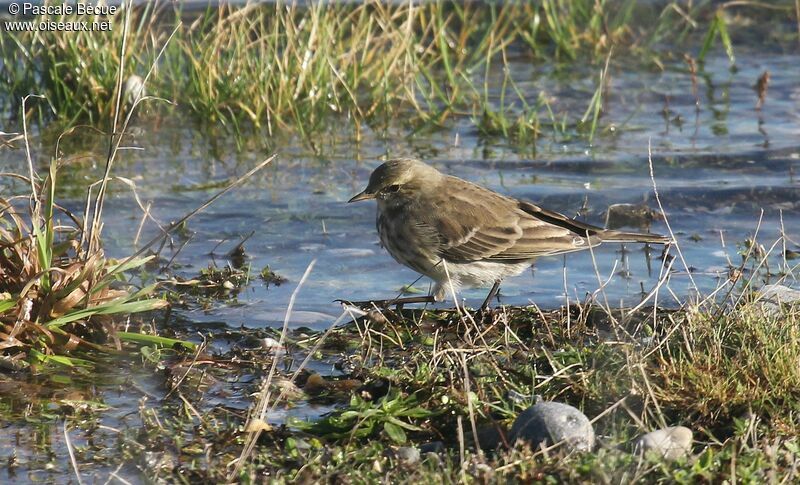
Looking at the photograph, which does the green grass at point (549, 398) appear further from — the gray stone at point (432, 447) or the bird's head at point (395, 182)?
the bird's head at point (395, 182)

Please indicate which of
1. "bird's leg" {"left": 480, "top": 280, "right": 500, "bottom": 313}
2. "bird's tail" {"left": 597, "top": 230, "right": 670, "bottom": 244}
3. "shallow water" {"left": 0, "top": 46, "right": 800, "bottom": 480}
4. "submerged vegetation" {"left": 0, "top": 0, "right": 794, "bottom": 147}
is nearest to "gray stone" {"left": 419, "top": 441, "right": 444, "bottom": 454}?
"shallow water" {"left": 0, "top": 46, "right": 800, "bottom": 480}

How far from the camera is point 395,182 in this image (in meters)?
7.39

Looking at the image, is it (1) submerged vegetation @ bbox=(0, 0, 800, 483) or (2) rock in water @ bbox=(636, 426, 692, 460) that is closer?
(2) rock in water @ bbox=(636, 426, 692, 460)

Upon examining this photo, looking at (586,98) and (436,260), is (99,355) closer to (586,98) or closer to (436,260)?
(436,260)

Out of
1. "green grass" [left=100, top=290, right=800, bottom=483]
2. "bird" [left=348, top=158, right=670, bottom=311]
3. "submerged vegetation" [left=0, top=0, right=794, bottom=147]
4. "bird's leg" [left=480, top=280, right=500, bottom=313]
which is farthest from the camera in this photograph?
"submerged vegetation" [left=0, top=0, right=794, bottom=147]

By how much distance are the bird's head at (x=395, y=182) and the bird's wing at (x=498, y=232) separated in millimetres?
222

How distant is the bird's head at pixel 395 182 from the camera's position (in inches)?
291

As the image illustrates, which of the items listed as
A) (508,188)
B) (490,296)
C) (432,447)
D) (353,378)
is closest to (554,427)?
(432,447)

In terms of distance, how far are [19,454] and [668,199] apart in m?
6.01

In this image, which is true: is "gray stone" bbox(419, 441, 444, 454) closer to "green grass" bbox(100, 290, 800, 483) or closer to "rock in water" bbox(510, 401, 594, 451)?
"green grass" bbox(100, 290, 800, 483)

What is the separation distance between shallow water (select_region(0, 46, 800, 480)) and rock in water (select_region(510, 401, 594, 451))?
1596 mm

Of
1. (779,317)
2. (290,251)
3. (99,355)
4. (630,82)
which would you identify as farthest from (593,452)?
(630,82)

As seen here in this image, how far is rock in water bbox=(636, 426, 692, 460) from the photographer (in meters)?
4.29

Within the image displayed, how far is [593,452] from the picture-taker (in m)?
4.44
